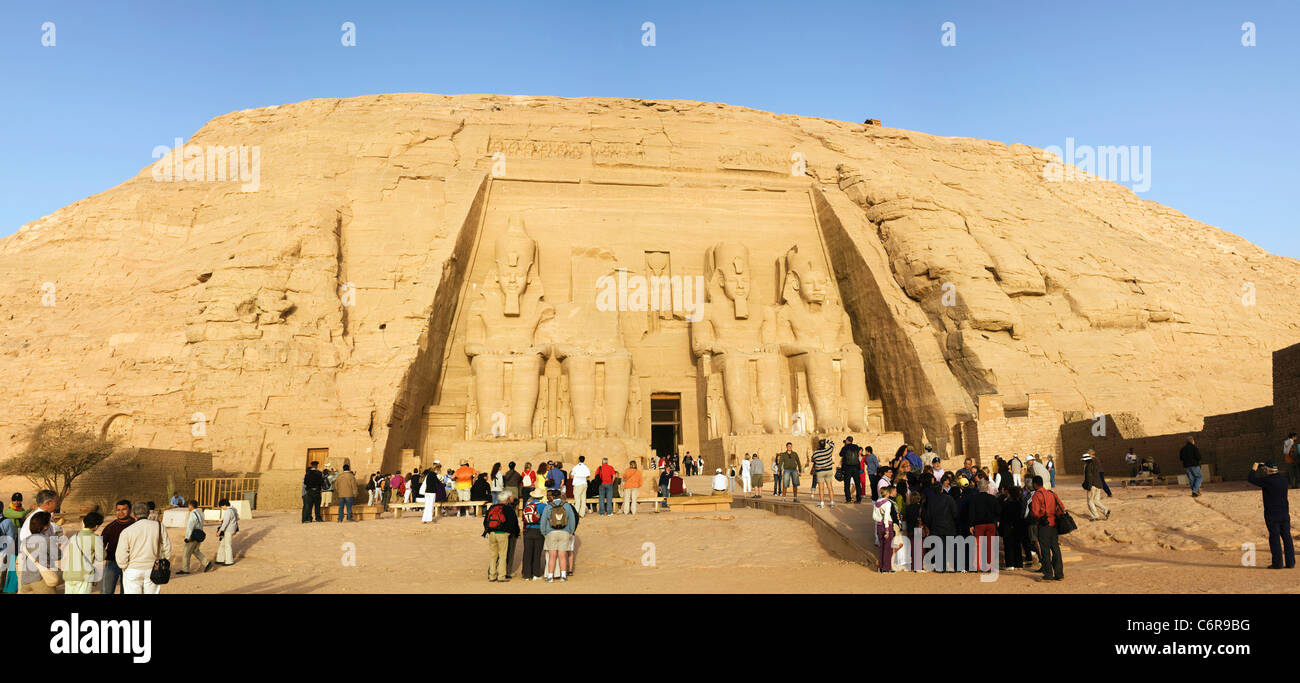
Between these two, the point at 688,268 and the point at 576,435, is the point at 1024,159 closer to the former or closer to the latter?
the point at 688,268

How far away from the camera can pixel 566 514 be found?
314 inches

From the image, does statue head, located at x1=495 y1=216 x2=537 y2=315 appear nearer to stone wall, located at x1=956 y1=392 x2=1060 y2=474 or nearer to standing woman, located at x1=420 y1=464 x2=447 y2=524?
standing woman, located at x1=420 y1=464 x2=447 y2=524

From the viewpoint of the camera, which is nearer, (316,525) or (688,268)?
(316,525)

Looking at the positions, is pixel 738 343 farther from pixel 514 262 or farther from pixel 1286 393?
pixel 1286 393

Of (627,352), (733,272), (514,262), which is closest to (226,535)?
(627,352)

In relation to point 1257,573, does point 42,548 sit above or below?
above

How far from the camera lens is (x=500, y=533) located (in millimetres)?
7910

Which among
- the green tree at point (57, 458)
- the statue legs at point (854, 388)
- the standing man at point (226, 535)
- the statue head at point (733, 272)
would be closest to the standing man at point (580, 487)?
the standing man at point (226, 535)

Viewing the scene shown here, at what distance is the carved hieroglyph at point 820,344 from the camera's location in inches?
744

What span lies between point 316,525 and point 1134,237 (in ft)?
64.9

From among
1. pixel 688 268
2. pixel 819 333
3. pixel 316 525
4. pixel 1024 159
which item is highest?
pixel 1024 159

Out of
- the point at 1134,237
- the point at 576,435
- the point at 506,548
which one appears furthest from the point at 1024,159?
the point at 506,548

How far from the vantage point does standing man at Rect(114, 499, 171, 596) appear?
5473mm

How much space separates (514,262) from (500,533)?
12.1 m
